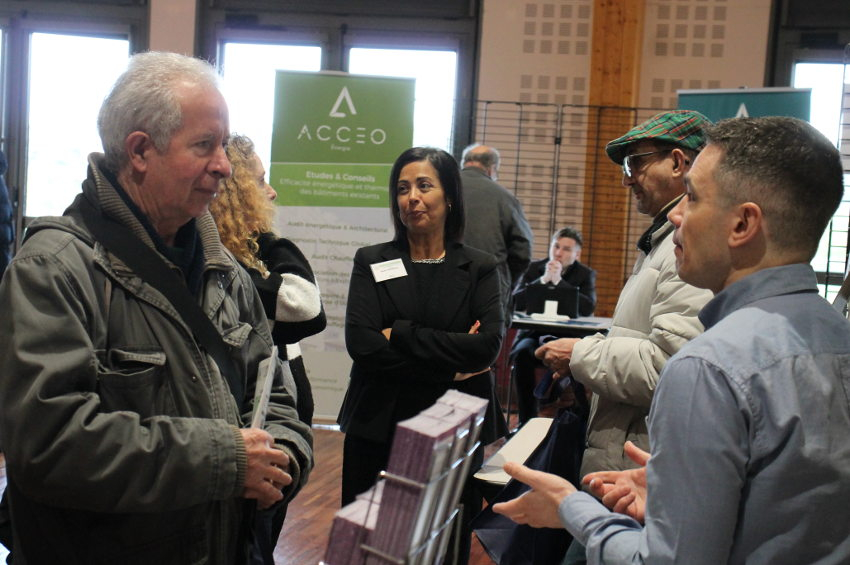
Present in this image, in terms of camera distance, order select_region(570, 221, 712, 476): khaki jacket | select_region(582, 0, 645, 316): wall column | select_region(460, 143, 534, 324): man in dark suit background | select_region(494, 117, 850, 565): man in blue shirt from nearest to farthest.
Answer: select_region(494, 117, 850, 565): man in blue shirt
select_region(570, 221, 712, 476): khaki jacket
select_region(460, 143, 534, 324): man in dark suit background
select_region(582, 0, 645, 316): wall column

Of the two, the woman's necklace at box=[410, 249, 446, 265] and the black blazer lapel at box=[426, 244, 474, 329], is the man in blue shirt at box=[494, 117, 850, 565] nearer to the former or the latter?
the black blazer lapel at box=[426, 244, 474, 329]

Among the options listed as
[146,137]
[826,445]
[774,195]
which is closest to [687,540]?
[826,445]

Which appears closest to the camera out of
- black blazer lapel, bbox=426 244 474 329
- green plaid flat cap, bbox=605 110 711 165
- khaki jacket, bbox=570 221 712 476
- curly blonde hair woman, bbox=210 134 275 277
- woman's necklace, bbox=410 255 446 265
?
khaki jacket, bbox=570 221 712 476

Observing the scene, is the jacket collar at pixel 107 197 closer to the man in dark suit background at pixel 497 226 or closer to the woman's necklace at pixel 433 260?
the woman's necklace at pixel 433 260

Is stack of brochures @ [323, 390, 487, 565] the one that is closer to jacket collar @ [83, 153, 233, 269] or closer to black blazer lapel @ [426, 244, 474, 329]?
jacket collar @ [83, 153, 233, 269]

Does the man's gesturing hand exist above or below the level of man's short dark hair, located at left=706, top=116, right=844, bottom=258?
below

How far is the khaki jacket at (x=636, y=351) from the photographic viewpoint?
1952 mm

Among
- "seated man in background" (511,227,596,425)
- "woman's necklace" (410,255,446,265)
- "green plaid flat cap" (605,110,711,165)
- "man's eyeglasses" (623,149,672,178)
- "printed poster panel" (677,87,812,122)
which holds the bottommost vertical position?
"seated man in background" (511,227,596,425)

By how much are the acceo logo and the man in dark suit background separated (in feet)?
2.11

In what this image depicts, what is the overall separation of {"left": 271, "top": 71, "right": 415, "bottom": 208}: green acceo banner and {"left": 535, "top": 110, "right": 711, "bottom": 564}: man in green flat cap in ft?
11.1

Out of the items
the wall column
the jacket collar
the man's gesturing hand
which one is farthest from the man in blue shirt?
the wall column

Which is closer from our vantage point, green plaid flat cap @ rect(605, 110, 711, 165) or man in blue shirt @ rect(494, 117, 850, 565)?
man in blue shirt @ rect(494, 117, 850, 565)

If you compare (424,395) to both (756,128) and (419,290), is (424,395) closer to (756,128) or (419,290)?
(419,290)

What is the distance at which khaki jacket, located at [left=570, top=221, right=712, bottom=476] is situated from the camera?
6.40 ft
